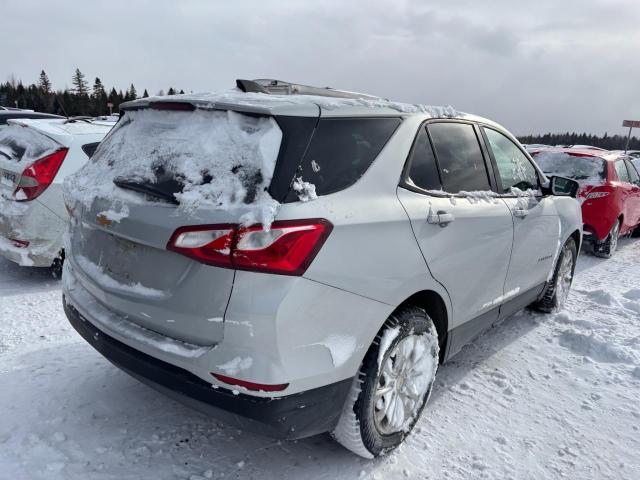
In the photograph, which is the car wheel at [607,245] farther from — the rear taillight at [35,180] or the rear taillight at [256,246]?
the rear taillight at [35,180]

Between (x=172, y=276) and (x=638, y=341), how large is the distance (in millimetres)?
A: 3952

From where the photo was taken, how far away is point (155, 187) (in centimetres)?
202

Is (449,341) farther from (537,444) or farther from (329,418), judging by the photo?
(329,418)

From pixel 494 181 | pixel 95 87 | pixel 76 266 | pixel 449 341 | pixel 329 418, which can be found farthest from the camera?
pixel 95 87

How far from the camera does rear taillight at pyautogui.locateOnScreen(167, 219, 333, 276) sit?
178 cm

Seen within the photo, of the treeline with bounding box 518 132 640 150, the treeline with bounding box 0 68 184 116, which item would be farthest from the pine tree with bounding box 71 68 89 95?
the treeline with bounding box 518 132 640 150

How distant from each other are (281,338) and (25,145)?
4.03 metres

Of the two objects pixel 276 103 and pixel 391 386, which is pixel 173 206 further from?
pixel 391 386

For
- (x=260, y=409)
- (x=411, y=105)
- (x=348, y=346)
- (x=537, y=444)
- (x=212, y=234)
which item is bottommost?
(x=537, y=444)

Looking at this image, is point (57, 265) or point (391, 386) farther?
point (57, 265)

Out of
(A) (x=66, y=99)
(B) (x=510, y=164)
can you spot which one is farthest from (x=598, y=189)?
(A) (x=66, y=99)

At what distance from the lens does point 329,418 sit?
209 centimetres

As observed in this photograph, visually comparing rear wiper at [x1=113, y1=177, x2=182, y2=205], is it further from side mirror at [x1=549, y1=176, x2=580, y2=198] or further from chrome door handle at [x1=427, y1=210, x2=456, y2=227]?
side mirror at [x1=549, y1=176, x2=580, y2=198]

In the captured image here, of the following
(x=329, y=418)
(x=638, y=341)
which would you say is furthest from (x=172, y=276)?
(x=638, y=341)
